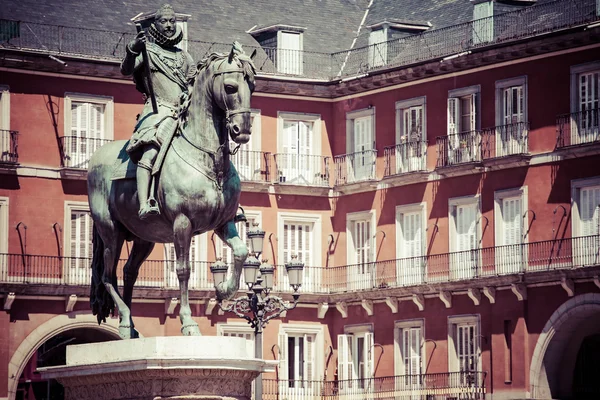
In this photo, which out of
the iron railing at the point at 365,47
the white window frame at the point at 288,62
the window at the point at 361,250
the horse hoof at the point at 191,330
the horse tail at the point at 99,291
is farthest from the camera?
the white window frame at the point at 288,62

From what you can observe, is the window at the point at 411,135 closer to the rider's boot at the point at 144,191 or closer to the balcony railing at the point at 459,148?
the balcony railing at the point at 459,148

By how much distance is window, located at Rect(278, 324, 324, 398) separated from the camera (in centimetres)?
6638

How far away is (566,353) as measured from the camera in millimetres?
60156

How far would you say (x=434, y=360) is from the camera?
208 ft

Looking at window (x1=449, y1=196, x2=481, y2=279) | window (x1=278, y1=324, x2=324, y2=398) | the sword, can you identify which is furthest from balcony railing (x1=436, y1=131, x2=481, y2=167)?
the sword

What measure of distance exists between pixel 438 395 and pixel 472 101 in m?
10.0

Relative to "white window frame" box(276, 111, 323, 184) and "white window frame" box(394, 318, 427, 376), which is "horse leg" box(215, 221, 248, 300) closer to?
"white window frame" box(394, 318, 427, 376)

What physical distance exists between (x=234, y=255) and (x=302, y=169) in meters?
43.5

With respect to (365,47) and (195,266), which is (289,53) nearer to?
(365,47)

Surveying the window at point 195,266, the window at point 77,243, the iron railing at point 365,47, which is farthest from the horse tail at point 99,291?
the window at point 195,266

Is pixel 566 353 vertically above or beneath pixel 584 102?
beneath

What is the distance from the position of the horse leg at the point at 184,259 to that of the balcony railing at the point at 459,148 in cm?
3826

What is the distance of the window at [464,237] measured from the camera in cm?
6209

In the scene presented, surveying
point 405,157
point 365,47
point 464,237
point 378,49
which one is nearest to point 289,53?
point 365,47
